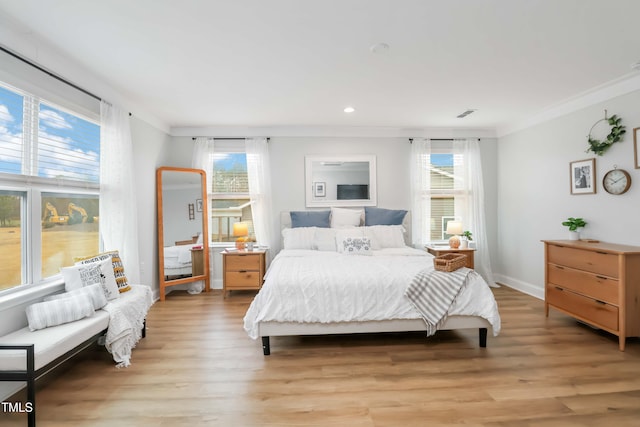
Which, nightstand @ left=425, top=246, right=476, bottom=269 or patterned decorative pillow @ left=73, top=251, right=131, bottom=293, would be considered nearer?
patterned decorative pillow @ left=73, top=251, right=131, bottom=293

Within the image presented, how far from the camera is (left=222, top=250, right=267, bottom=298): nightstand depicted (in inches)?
173

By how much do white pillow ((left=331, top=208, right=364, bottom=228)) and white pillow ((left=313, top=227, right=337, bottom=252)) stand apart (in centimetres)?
27

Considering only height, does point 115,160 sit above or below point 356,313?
above

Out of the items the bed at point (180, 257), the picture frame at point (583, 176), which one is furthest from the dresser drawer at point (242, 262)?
the picture frame at point (583, 176)

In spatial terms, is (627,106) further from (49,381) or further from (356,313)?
(49,381)

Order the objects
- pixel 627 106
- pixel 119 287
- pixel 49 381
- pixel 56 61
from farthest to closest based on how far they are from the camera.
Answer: pixel 627 106 → pixel 119 287 → pixel 56 61 → pixel 49 381

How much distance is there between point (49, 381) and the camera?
87.9 inches

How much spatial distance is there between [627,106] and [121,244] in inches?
214

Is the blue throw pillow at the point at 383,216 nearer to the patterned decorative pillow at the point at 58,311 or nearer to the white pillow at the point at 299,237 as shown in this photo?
the white pillow at the point at 299,237

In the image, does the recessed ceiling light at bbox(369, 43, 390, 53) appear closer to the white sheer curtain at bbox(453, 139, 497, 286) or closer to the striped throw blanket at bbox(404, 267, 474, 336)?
the striped throw blanket at bbox(404, 267, 474, 336)

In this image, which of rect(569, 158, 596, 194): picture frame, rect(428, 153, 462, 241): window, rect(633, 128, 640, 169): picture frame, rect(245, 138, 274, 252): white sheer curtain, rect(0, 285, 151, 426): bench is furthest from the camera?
rect(428, 153, 462, 241): window

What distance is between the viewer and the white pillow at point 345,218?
4707 mm

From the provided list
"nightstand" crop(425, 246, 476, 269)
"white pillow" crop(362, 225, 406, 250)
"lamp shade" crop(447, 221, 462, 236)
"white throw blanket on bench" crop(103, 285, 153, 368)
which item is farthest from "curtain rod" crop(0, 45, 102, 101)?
"lamp shade" crop(447, 221, 462, 236)

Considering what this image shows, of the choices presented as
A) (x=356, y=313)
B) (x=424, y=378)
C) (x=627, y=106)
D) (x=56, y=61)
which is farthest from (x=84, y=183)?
(x=627, y=106)
